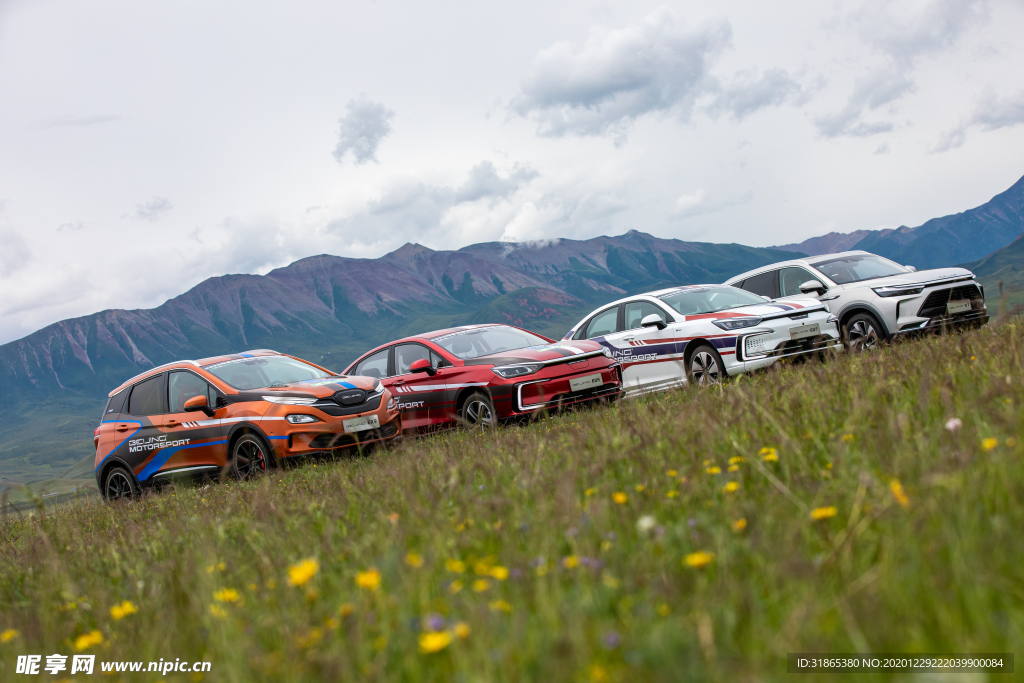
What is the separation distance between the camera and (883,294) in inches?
364

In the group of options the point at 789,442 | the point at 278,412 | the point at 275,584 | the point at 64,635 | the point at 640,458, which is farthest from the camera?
the point at 278,412

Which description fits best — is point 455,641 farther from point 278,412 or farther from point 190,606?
point 278,412

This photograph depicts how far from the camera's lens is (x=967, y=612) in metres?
1.54

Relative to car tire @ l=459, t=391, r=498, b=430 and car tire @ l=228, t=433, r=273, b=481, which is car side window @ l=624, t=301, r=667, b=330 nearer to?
car tire @ l=459, t=391, r=498, b=430

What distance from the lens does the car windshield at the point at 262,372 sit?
8.60 meters

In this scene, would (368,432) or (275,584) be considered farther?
(368,432)

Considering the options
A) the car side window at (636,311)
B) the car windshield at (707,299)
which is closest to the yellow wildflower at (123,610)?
the car windshield at (707,299)

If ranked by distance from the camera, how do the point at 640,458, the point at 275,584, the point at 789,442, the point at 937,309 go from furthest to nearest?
the point at 937,309 < the point at 640,458 < the point at 789,442 < the point at 275,584

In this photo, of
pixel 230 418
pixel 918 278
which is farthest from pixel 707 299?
pixel 230 418

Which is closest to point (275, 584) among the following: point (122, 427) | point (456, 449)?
point (456, 449)

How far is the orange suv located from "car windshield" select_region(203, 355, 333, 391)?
1cm

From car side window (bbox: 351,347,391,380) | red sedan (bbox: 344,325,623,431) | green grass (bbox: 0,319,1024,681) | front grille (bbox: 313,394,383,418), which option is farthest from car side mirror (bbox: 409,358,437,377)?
green grass (bbox: 0,319,1024,681)

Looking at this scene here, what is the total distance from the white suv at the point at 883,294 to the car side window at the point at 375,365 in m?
6.64

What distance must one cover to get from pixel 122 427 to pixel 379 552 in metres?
8.36
